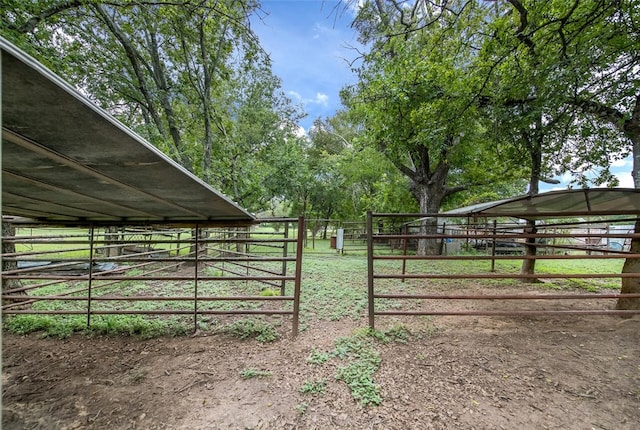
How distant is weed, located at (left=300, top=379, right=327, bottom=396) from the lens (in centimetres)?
226

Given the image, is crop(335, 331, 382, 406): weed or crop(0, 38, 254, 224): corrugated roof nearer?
crop(0, 38, 254, 224): corrugated roof

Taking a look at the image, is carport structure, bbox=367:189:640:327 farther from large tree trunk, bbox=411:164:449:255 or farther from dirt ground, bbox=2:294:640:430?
large tree trunk, bbox=411:164:449:255

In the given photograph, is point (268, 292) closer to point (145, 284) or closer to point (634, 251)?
point (145, 284)

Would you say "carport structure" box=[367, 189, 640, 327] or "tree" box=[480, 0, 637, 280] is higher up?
"tree" box=[480, 0, 637, 280]

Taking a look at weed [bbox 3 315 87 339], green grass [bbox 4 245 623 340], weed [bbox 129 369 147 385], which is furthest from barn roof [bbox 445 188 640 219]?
weed [bbox 3 315 87 339]

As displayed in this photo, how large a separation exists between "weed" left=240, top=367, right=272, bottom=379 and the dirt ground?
0.15 feet

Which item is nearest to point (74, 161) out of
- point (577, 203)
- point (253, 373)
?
point (253, 373)

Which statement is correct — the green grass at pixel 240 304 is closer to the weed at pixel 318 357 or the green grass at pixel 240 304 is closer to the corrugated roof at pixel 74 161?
the weed at pixel 318 357

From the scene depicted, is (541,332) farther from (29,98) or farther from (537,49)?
(29,98)

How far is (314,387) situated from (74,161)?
7.62 feet

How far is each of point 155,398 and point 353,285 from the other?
147 inches

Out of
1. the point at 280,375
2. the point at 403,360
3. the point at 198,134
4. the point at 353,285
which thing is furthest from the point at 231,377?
the point at 198,134

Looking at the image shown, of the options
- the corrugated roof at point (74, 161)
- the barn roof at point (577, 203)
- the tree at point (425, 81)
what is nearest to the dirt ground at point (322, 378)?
the barn roof at point (577, 203)

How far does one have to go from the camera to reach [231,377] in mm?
2441
